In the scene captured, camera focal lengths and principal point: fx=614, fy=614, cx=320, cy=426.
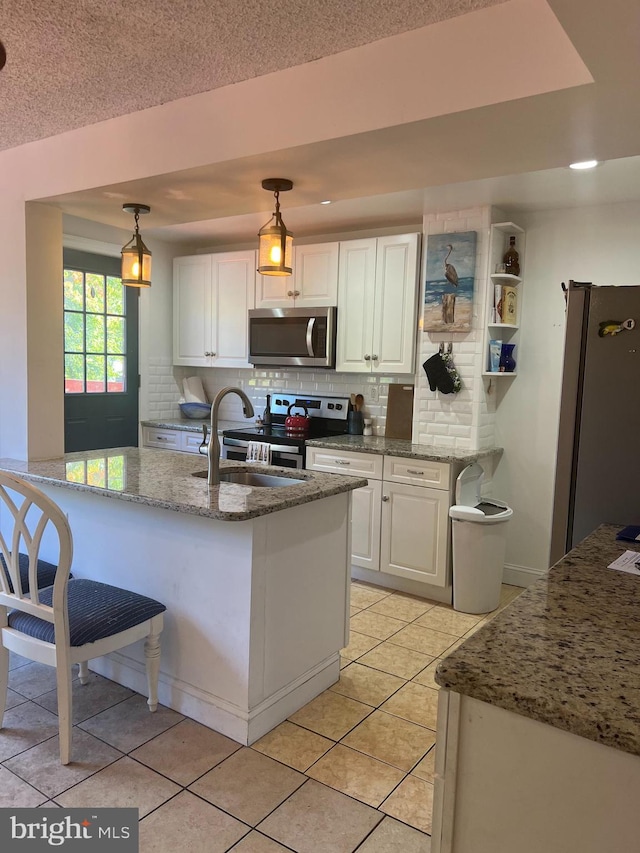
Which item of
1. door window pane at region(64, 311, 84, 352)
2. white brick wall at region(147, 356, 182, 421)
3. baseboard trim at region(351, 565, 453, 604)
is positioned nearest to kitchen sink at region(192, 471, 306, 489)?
baseboard trim at region(351, 565, 453, 604)

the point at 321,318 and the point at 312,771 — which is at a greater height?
the point at 321,318

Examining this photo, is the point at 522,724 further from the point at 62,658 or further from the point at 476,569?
the point at 476,569

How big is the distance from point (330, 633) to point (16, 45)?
7.81 feet

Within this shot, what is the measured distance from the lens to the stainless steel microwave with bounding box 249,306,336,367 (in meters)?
4.26

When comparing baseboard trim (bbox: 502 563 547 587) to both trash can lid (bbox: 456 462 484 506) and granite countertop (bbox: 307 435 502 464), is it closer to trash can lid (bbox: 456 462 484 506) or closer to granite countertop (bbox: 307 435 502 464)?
trash can lid (bbox: 456 462 484 506)

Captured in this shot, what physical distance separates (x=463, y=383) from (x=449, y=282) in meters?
0.62

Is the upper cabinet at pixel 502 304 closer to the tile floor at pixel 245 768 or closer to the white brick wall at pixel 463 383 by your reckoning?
the white brick wall at pixel 463 383

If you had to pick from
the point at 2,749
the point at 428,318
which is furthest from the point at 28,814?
the point at 428,318

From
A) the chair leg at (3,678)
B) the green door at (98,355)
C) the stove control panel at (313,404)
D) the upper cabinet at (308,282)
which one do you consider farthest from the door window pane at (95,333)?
the chair leg at (3,678)

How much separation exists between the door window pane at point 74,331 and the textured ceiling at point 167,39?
A: 7.24 feet

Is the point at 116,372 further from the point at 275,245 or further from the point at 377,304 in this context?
the point at 275,245

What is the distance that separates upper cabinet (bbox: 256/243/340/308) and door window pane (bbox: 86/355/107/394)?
1325mm

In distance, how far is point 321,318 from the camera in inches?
168

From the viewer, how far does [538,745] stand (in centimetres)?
100
